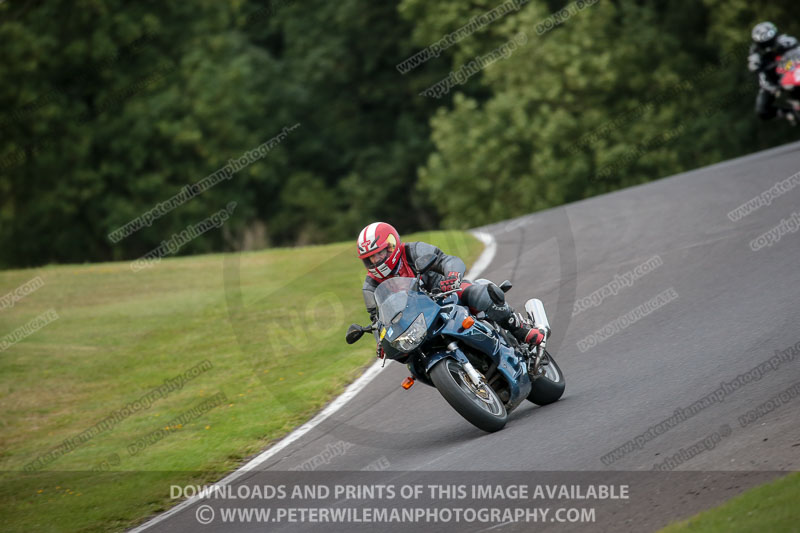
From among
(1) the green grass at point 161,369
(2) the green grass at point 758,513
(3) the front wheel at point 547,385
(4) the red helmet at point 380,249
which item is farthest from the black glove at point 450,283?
(2) the green grass at point 758,513

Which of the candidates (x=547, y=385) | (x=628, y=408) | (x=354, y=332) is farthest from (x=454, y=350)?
(x=628, y=408)

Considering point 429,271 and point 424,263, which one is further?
point 429,271

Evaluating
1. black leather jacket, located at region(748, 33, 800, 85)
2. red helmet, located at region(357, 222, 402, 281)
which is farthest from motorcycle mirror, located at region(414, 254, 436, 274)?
black leather jacket, located at region(748, 33, 800, 85)

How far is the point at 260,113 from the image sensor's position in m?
44.5

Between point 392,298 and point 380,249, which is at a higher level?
point 380,249

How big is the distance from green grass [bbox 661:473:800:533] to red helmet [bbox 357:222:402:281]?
3.49 m

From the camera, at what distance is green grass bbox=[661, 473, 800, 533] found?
5238 mm

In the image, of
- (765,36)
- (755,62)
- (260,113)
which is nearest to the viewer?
(765,36)

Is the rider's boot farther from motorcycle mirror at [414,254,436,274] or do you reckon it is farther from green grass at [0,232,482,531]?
green grass at [0,232,482,531]

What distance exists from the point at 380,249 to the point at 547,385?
75.6 inches

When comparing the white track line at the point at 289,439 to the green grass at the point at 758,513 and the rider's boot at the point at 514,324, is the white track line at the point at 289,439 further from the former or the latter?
the green grass at the point at 758,513

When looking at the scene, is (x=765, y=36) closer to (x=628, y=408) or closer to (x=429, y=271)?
(x=429, y=271)

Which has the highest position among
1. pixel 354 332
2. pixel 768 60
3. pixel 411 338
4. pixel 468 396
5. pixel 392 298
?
pixel 392 298

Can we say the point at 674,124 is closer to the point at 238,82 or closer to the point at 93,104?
the point at 238,82
